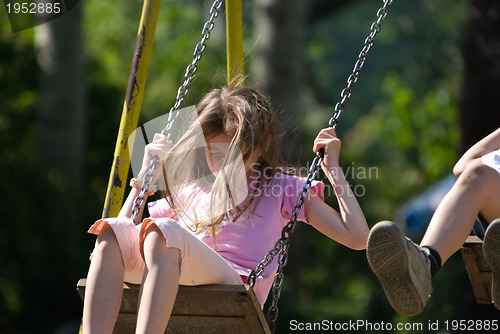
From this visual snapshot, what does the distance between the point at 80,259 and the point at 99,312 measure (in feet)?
17.5

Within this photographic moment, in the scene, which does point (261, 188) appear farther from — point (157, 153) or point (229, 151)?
point (157, 153)

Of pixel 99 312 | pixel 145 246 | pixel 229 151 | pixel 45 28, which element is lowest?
pixel 99 312

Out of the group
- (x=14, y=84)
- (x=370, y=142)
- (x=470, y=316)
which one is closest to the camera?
(x=470, y=316)

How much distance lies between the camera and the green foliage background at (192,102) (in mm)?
7586

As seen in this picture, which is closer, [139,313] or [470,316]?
[139,313]

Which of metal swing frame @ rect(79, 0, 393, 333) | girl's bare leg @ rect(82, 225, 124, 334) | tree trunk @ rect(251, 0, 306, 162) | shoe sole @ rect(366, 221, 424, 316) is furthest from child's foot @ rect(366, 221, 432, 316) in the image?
tree trunk @ rect(251, 0, 306, 162)

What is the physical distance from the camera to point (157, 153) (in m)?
3.13

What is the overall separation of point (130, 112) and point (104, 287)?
0.99 m

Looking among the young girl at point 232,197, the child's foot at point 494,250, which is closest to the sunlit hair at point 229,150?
the young girl at point 232,197

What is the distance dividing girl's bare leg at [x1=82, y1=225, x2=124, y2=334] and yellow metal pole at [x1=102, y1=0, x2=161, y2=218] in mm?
585

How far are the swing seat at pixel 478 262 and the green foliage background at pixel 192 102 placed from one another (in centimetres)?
129

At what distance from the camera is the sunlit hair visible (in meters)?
3.04

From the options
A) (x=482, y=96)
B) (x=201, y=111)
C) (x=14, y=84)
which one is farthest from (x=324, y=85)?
(x=201, y=111)

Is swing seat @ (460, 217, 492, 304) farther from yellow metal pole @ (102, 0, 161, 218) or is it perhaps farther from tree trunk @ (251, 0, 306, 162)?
tree trunk @ (251, 0, 306, 162)
